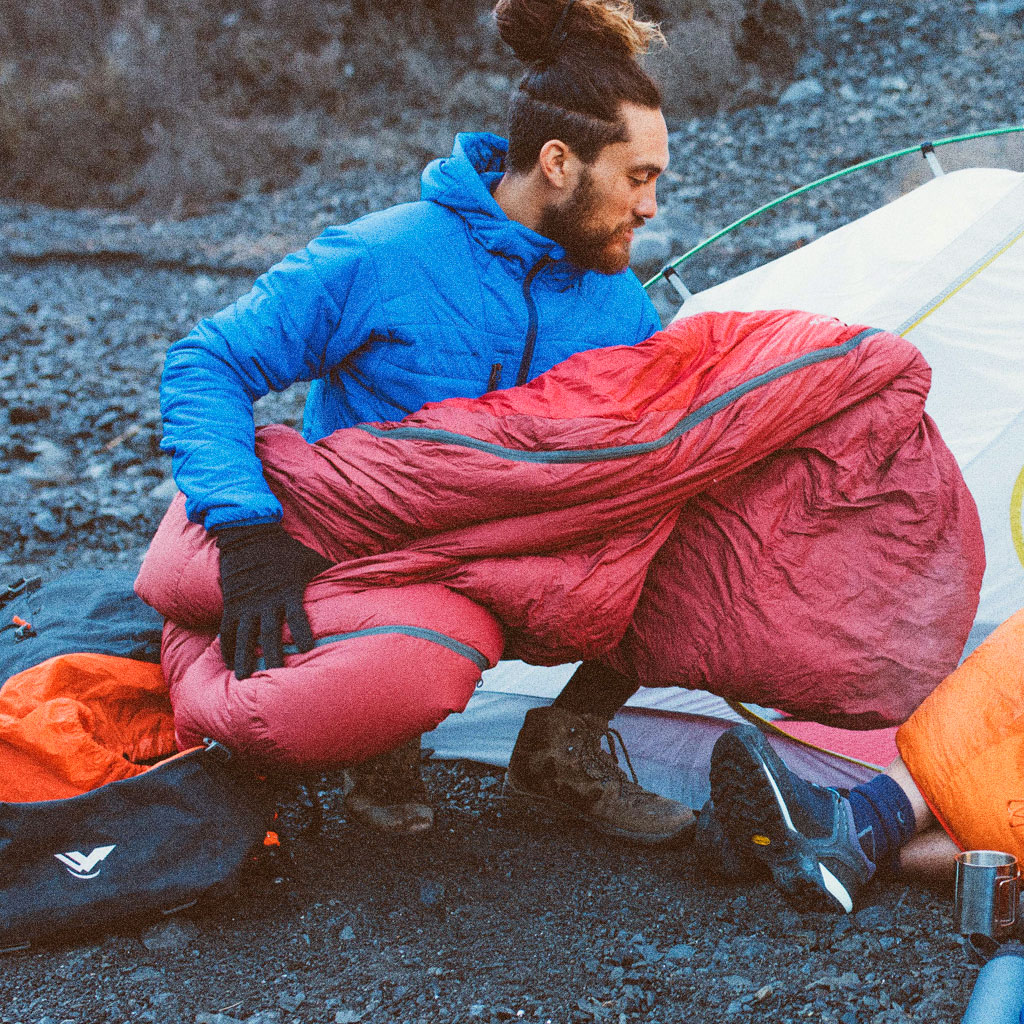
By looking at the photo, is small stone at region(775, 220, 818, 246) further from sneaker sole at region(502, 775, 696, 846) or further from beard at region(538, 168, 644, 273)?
sneaker sole at region(502, 775, 696, 846)

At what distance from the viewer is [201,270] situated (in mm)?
7219

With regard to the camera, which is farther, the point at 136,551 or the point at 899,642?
the point at 136,551

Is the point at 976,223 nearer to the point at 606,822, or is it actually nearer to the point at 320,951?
the point at 606,822

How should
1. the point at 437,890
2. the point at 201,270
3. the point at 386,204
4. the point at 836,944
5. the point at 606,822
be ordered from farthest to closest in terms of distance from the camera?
the point at 386,204 < the point at 201,270 < the point at 606,822 < the point at 437,890 < the point at 836,944

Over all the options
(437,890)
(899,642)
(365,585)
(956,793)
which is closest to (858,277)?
(899,642)

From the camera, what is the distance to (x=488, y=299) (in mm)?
2205

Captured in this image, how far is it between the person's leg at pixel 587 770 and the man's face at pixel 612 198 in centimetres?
90

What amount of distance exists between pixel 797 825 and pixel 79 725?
127 centimetres

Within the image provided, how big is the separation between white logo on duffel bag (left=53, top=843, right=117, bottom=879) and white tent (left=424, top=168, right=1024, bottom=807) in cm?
109

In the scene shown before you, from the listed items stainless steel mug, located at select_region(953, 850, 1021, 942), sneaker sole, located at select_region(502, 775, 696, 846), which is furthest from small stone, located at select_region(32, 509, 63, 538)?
stainless steel mug, located at select_region(953, 850, 1021, 942)

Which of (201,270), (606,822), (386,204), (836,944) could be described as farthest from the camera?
(386,204)

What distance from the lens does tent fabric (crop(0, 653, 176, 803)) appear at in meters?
1.86

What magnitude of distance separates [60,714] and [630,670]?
1.08m

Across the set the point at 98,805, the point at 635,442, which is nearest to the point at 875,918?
the point at 635,442
